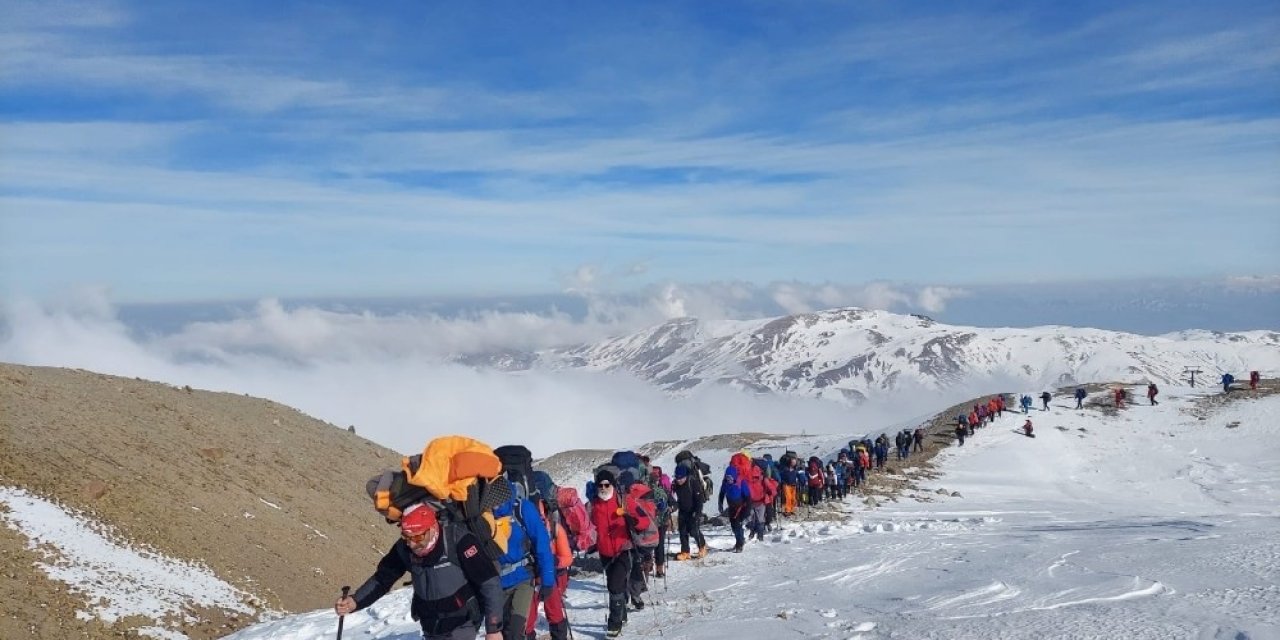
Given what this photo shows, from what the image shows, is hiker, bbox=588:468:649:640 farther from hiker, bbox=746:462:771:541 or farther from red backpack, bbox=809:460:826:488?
red backpack, bbox=809:460:826:488

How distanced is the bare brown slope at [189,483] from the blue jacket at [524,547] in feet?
39.1

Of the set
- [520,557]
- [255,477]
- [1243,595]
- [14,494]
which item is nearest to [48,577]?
[14,494]

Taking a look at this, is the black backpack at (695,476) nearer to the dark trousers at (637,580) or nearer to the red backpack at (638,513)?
the dark trousers at (637,580)

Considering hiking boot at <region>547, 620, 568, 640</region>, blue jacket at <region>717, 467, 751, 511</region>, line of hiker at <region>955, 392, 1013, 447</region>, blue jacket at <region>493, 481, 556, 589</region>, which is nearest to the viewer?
blue jacket at <region>493, 481, 556, 589</region>

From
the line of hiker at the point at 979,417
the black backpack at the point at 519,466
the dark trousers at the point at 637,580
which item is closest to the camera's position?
the black backpack at the point at 519,466

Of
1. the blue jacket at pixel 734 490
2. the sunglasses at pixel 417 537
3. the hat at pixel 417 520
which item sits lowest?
the blue jacket at pixel 734 490

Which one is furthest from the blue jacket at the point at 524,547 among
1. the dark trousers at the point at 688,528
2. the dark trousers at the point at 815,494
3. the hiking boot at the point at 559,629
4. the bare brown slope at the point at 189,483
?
the dark trousers at the point at 815,494

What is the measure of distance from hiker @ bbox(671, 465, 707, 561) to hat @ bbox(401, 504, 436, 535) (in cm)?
896

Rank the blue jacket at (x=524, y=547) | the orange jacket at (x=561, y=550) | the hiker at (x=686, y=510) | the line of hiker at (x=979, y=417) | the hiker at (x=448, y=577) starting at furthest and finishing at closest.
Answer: the line of hiker at (x=979, y=417) → the hiker at (x=686, y=510) → the orange jacket at (x=561, y=550) → the blue jacket at (x=524, y=547) → the hiker at (x=448, y=577)

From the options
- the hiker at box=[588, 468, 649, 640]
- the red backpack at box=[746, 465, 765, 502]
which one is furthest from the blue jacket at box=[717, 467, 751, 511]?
the hiker at box=[588, 468, 649, 640]

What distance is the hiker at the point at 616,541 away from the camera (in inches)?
394

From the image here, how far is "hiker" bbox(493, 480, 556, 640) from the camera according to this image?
7367mm

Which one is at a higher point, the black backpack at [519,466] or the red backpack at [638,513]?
the black backpack at [519,466]

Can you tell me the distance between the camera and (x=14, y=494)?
18.5 m
